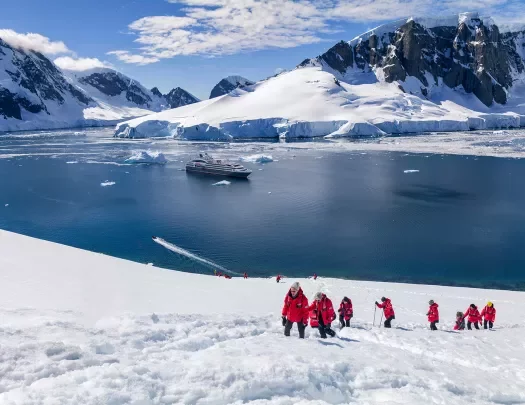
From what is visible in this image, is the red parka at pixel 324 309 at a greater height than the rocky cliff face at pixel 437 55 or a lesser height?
lesser

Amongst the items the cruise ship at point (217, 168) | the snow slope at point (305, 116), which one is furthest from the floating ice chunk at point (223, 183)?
the snow slope at point (305, 116)

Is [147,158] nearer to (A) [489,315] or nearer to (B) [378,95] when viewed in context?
(A) [489,315]

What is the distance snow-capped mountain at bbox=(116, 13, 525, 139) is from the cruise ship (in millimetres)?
54997

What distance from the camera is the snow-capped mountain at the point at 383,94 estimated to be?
120 meters

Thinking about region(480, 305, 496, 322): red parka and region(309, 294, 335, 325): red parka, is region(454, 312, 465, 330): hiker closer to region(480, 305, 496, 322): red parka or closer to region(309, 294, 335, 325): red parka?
region(480, 305, 496, 322): red parka

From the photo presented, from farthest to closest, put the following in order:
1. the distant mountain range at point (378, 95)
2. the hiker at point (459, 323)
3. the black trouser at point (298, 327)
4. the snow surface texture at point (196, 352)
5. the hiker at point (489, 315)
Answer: the distant mountain range at point (378, 95)
the hiker at point (489, 315)
the hiker at point (459, 323)
the black trouser at point (298, 327)
the snow surface texture at point (196, 352)

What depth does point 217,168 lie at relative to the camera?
61.2 meters

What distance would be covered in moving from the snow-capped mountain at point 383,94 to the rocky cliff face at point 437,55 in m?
0.42

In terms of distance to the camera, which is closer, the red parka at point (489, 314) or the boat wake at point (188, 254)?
the red parka at point (489, 314)

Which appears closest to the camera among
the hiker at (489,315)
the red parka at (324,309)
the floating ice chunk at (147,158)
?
the red parka at (324,309)

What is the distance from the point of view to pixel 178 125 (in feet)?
401

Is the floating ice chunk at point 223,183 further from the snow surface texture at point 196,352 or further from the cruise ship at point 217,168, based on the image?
the snow surface texture at point 196,352

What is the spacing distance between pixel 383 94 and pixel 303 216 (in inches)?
4868

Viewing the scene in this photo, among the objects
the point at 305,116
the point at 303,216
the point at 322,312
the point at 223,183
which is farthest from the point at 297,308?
the point at 305,116
